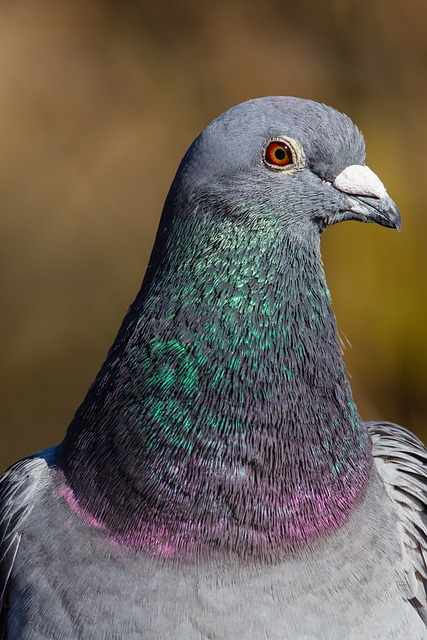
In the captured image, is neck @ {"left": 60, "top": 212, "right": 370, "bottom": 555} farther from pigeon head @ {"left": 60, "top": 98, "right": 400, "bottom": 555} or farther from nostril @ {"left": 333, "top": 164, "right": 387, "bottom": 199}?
nostril @ {"left": 333, "top": 164, "right": 387, "bottom": 199}

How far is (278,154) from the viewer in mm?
2814

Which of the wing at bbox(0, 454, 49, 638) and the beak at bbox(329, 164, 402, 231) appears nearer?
the beak at bbox(329, 164, 402, 231)

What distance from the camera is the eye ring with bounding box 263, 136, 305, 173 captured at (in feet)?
9.16

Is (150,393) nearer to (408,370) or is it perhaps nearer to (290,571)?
(290,571)

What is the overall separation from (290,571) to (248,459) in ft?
1.19

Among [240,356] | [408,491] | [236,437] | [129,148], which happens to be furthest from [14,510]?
[129,148]

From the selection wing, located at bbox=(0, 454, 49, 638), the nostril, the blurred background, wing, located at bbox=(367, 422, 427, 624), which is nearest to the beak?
the nostril

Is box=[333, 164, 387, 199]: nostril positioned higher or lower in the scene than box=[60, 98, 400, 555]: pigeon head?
higher

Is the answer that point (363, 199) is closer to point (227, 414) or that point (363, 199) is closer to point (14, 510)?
point (227, 414)

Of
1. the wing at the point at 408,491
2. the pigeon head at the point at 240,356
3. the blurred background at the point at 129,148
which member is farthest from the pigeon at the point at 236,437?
the blurred background at the point at 129,148

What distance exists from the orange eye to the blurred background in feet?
15.0

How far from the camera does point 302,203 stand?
9.30 ft

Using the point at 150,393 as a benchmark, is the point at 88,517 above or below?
below

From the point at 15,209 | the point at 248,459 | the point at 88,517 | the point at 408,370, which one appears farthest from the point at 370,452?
the point at 15,209
